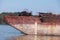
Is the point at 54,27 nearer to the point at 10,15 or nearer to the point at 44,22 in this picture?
the point at 44,22

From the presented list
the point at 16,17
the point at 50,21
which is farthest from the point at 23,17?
the point at 50,21

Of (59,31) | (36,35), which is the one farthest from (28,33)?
(59,31)

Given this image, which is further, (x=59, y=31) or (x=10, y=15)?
(x=10, y=15)

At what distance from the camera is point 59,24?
32.2 meters

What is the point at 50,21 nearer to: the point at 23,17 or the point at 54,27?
the point at 54,27

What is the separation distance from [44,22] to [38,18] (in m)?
0.83

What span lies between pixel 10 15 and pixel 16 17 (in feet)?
5.79

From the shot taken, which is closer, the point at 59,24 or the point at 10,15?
the point at 59,24

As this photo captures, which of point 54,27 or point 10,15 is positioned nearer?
point 54,27

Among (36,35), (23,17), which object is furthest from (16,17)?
(36,35)

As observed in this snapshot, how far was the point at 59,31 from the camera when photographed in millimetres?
32281

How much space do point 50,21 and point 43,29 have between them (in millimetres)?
1126

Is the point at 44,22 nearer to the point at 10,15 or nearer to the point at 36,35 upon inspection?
the point at 36,35

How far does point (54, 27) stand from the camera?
1271 inches
